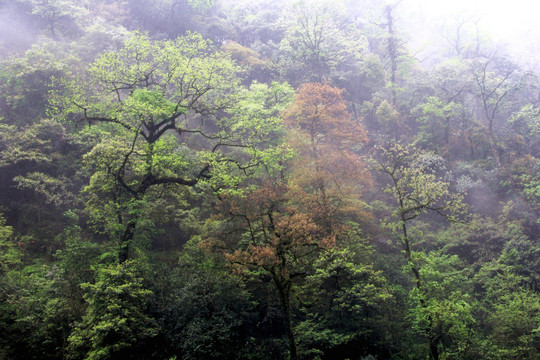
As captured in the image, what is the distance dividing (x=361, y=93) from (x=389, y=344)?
907 inches

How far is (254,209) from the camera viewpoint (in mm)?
13836

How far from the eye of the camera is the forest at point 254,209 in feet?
34.7

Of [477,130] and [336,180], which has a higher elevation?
[477,130]

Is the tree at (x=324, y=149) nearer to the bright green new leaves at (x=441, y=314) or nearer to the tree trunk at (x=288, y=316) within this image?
the bright green new leaves at (x=441, y=314)

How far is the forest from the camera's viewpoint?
10.6 m

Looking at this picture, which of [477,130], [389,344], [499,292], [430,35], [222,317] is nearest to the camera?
[222,317]

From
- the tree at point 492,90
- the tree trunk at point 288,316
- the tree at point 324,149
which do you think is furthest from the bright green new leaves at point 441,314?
the tree at point 492,90

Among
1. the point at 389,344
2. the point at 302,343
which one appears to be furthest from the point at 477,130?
the point at 302,343

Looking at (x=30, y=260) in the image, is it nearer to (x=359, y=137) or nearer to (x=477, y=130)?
(x=359, y=137)

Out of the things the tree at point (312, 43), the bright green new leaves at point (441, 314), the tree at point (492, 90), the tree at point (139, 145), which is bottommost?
the bright green new leaves at point (441, 314)

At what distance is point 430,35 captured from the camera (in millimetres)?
39938

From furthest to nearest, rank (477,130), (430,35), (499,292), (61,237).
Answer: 1. (430,35)
2. (477,130)
3. (61,237)
4. (499,292)

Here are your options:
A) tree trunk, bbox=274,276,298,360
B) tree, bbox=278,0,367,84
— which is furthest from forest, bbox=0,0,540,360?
tree, bbox=278,0,367,84

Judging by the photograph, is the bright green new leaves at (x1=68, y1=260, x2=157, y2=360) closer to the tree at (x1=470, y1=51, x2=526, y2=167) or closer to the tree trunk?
the tree trunk
